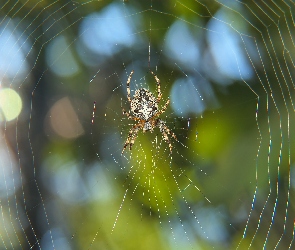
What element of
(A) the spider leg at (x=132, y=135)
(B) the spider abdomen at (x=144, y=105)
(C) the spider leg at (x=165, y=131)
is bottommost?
(C) the spider leg at (x=165, y=131)

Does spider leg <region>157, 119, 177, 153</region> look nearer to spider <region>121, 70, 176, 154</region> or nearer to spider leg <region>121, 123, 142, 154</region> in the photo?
spider <region>121, 70, 176, 154</region>

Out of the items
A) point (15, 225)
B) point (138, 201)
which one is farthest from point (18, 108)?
point (138, 201)

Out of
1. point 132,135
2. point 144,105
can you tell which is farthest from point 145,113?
point 132,135

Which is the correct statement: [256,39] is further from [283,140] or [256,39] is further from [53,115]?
[53,115]

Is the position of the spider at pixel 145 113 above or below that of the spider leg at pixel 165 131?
above

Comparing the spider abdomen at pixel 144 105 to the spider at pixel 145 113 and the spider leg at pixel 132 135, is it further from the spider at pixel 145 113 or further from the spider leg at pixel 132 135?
the spider leg at pixel 132 135

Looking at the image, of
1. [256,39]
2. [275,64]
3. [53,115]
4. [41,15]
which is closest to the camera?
[275,64]

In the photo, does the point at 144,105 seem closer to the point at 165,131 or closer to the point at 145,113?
the point at 145,113

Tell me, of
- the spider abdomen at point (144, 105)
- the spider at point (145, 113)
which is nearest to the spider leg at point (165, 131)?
the spider at point (145, 113)
